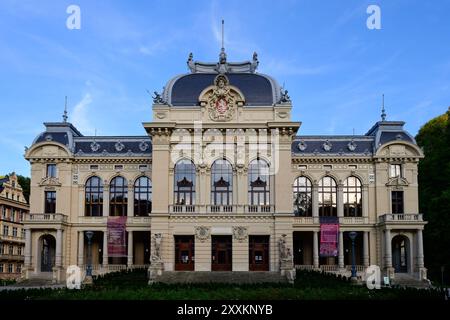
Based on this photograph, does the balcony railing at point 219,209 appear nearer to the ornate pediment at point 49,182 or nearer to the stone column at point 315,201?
the stone column at point 315,201

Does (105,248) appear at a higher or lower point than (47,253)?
higher

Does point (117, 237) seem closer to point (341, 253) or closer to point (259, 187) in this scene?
point (259, 187)

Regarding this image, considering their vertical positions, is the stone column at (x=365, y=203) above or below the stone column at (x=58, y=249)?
above

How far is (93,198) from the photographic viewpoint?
58.9 metres

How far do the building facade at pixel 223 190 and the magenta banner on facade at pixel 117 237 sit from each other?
10 centimetres

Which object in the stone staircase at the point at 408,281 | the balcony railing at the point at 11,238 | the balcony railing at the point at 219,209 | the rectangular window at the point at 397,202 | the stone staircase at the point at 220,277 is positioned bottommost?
the stone staircase at the point at 408,281

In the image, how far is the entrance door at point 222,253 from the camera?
51750mm

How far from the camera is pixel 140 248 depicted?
196ft

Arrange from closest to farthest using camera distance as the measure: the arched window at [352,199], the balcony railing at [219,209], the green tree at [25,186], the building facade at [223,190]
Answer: the building facade at [223,190] < the balcony railing at [219,209] < the arched window at [352,199] < the green tree at [25,186]

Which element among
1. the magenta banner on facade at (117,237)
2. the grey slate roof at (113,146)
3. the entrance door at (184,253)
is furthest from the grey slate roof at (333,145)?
the magenta banner on facade at (117,237)

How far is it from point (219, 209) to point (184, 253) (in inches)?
195

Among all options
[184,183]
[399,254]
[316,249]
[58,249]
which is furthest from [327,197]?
[58,249]

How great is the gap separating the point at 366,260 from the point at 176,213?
1946 centimetres
